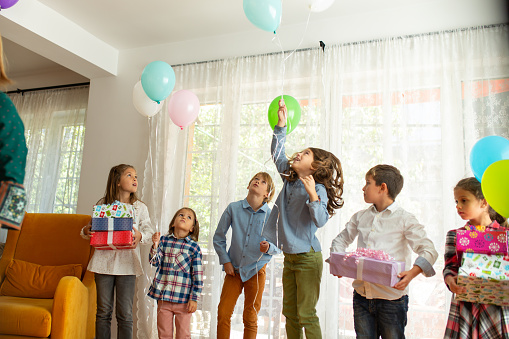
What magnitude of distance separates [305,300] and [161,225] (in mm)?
1854

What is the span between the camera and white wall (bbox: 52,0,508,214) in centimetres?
314

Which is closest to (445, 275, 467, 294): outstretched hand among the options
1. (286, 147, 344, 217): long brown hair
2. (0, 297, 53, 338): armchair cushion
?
(286, 147, 344, 217): long brown hair

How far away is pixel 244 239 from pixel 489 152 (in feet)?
4.98

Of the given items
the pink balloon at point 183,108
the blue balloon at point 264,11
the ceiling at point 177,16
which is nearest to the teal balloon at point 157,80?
the pink balloon at point 183,108

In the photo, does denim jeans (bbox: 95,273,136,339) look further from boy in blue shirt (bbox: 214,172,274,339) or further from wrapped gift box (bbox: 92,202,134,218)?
boy in blue shirt (bbox: 214,172,274,339)

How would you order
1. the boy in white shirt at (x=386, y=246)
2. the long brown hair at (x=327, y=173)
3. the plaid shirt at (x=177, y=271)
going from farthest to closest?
the plaid shirt at (x=177, y=271) < the long brown hair at (x=327, y=173) < the boy in white shirt at (x=386, y=246)

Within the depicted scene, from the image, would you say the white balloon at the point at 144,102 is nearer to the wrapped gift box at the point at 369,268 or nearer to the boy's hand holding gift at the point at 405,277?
the wrapped gift box at the point at 369,268

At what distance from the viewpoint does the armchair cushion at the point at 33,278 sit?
297cm

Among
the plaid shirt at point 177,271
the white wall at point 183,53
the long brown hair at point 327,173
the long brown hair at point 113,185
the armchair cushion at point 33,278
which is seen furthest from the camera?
the white wall at point 183,53

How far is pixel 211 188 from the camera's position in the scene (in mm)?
3604

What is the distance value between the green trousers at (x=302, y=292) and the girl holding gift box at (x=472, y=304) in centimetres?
66

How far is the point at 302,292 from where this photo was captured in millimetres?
2213

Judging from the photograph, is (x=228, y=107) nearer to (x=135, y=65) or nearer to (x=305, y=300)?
(x=135, y=65)

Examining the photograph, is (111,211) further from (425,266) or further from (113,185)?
(425,266)
